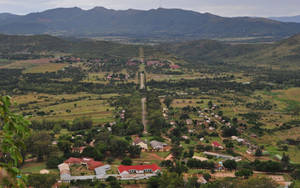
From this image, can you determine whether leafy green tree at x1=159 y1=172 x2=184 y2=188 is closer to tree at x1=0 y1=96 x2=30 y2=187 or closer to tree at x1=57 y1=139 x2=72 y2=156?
tree at x1=57 y1=139 x2=72 y2=156

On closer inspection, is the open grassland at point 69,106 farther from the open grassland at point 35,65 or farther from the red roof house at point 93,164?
the open grassland at point 35,65

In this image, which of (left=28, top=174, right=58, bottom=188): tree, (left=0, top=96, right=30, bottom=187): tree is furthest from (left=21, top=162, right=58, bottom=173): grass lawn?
(left=0, top=96, right=30, bottom=187): tree

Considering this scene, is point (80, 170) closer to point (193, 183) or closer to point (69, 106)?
point (193, 183)

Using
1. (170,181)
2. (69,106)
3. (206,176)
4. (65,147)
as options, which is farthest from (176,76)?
(170,181)

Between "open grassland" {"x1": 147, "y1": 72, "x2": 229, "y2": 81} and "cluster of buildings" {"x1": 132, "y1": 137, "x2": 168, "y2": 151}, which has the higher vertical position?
"open grassland" {"x1": 147, "y1": 72, "x2": 229, "y2": 81}

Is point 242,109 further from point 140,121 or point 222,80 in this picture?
point 222,80

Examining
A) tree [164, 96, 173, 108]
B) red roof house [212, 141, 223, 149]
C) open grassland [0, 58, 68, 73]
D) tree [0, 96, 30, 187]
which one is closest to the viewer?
tree [0, 96, 30, 187]
